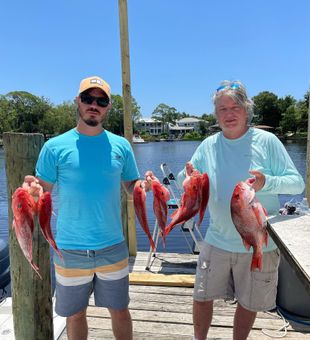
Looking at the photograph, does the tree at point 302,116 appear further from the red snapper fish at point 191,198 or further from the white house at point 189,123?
the red snapper fish at point 191,198

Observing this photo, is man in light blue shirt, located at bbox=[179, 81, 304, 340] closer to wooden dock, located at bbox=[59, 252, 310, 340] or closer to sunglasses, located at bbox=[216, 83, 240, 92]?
sunglasses, located at bbox=[216, 83, 240, 92]

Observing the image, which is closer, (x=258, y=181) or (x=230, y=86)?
(x=258, y=181)

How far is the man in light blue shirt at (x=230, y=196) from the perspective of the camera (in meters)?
2.12

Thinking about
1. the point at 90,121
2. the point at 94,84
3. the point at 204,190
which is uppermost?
the point at 94,84

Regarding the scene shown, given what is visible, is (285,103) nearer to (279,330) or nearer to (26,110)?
(26,110)

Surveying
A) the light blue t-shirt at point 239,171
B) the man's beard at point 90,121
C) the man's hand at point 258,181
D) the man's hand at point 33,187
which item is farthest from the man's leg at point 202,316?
the man's beard at point 90,121

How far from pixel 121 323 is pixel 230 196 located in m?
1.18

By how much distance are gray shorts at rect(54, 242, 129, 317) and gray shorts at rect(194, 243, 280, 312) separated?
57cm

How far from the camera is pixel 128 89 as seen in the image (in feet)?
14.0

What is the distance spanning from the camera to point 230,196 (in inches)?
84.4

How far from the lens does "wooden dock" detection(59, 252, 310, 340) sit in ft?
9.45

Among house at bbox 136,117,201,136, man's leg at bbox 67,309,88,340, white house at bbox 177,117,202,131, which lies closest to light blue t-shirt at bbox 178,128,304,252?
man's leg at bbox 67,309,88,340

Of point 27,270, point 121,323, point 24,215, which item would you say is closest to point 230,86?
point 24,215

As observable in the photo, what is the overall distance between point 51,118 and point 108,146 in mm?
75866
